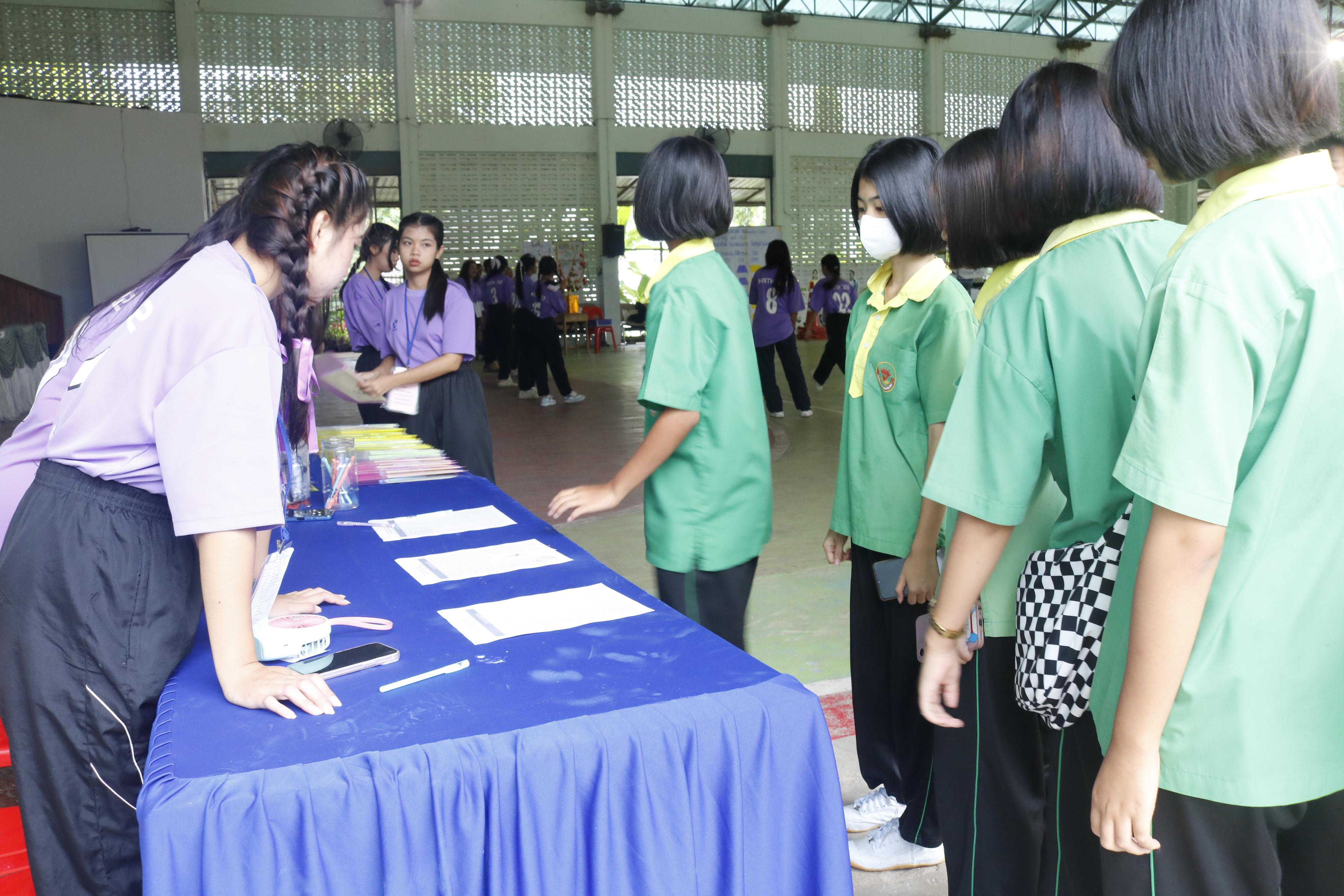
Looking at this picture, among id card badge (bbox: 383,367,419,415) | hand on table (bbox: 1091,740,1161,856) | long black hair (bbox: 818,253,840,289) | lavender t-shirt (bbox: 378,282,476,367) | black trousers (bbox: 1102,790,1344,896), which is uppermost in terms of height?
long black hair (bbox: 818,253,840,289)

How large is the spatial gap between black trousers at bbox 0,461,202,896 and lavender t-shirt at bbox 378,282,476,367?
2.18 metres

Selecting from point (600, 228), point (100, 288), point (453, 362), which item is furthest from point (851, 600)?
point (600, 228)

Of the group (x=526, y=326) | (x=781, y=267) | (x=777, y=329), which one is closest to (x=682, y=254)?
(x=781, y=267)

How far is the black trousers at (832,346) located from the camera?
361 inches

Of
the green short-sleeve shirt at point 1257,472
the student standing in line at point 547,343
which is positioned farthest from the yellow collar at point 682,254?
the student standing in line at point 547,343

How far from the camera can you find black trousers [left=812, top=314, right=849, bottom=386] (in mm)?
9180

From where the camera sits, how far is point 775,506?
187 inches

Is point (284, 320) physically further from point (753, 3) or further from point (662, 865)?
point (753, 3)

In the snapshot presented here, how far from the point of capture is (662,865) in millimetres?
1061

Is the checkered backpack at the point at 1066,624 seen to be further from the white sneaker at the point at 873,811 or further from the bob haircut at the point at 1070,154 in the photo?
the white sneaker at the point at 873,811

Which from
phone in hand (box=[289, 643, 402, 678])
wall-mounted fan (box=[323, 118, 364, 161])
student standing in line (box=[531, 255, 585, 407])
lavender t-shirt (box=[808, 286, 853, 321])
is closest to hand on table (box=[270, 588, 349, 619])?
phone in hand (box=[289, 643, 402, 678])

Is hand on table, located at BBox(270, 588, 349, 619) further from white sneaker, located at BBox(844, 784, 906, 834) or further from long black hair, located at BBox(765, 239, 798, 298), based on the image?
long black hair, located at BBox(765, 239, 798, 298)

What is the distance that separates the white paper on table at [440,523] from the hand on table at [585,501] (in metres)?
0.16

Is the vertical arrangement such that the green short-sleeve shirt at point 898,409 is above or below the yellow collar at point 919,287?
below
